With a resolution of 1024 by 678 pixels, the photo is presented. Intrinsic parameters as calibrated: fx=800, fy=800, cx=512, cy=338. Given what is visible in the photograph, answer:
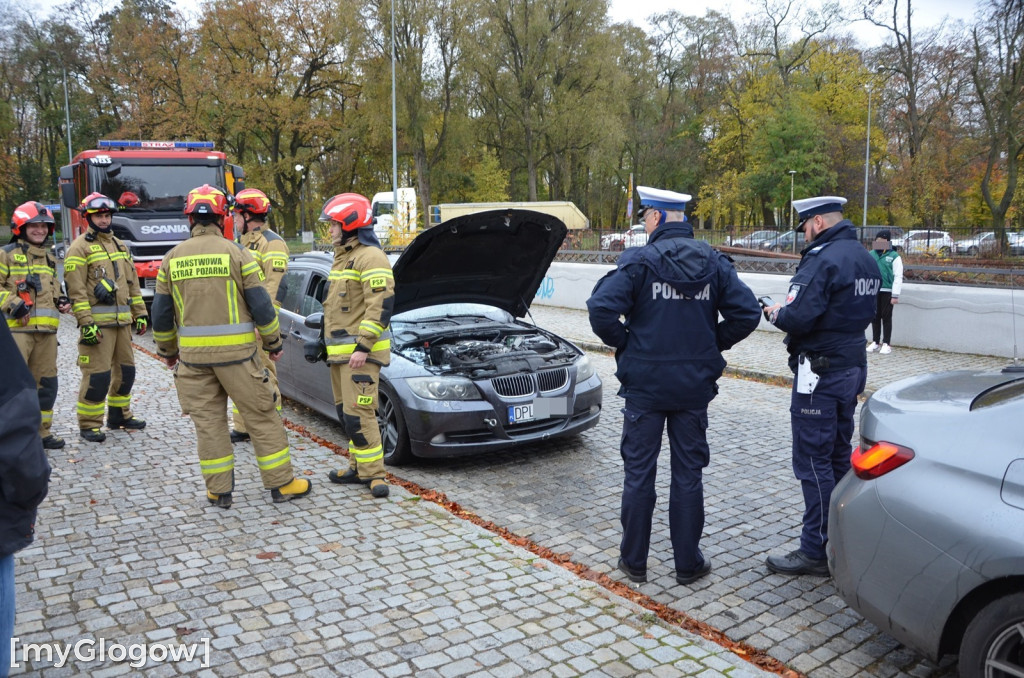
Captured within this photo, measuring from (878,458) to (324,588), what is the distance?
9.19ft

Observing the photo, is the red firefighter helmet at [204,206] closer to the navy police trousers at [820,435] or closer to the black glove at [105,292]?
the black glove at [105,292]

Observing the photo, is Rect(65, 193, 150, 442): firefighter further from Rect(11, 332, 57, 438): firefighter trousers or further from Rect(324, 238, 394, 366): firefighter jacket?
Rect(324, 238, 394, 366): firefighter jacket

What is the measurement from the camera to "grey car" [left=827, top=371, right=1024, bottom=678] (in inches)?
109

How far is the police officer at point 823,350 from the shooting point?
4324 mm

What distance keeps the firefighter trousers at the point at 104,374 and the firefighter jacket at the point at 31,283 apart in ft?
1.21

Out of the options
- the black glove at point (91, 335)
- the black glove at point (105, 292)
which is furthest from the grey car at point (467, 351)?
the black glove at point (91, 335)

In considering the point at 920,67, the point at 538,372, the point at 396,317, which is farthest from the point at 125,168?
the point at 920,67

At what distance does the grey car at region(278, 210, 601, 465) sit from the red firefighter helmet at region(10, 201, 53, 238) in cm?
222

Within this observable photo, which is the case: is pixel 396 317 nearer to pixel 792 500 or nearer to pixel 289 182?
pixel 792 500

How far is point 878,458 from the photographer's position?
3.27 m

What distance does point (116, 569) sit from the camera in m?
4.47

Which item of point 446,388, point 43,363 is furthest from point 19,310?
point 446,388

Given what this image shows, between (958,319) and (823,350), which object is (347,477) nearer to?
(823,350)

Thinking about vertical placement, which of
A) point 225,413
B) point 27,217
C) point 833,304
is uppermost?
point 27,217
